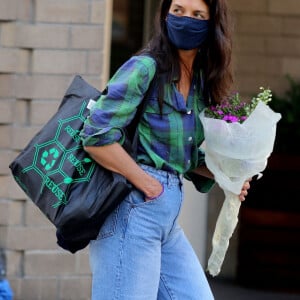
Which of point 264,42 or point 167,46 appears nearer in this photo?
point 167,46

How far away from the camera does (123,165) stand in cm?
305

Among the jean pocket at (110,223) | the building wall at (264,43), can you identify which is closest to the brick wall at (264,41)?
the building wall at (264,43)

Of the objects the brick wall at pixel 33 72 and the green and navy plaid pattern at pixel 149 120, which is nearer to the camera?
the green and navy plaid pattern at pixel 149 120

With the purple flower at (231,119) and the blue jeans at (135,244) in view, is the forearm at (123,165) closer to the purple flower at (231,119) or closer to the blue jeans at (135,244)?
the blue jeans at (135,244)

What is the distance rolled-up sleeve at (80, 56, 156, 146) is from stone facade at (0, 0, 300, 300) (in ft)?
8.28

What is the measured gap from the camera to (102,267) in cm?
309

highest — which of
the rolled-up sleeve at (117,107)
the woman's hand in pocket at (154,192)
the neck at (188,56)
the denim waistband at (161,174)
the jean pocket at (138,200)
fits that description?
the neck at (188,56)

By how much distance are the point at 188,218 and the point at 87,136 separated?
411 centimetres

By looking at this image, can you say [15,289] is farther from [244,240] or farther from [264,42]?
[264,42]

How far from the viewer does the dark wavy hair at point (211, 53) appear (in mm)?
3191

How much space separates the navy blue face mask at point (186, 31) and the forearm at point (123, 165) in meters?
0.46

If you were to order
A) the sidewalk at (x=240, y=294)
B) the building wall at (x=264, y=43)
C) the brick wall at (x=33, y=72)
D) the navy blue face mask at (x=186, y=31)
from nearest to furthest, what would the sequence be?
1. the navy blue face mask at (x=186, y=31)
2. the brick wall at (x=33, y=72)
3. the sidewalk at (x=240, y=294)
4. the building wall at (x=264, y=43)

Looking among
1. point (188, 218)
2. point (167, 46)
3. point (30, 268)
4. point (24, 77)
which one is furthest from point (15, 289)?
point (167, 46)

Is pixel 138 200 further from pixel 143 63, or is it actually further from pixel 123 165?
pixel 143 63
